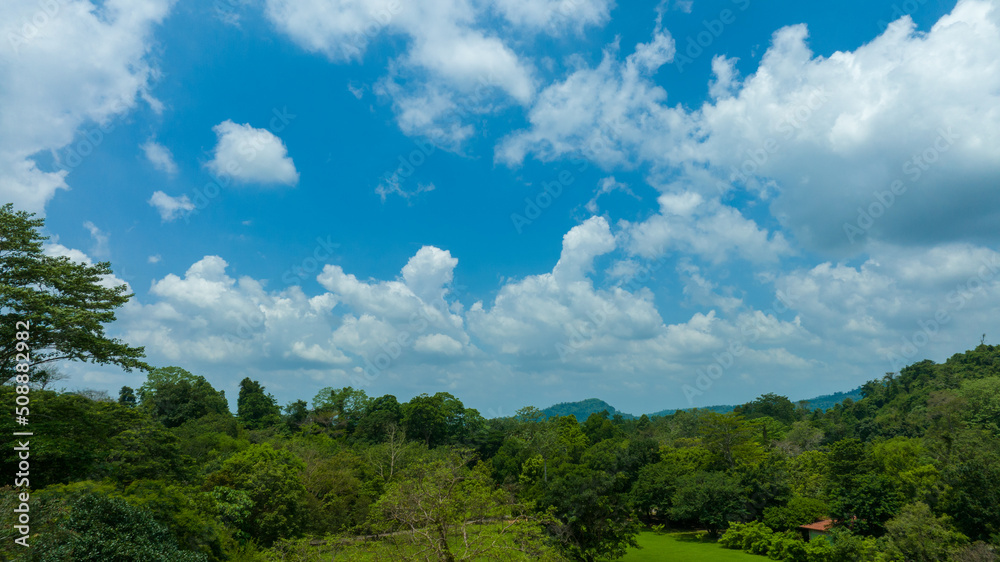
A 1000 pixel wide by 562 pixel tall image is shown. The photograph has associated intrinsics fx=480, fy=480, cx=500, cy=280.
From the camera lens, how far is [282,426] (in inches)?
2021

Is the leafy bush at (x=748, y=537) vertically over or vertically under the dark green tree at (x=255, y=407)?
under

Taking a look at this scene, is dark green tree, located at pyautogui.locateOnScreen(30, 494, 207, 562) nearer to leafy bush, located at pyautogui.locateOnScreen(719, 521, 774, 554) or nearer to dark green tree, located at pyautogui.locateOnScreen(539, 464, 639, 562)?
dark green tree, located at pyautogui.locateOnScreen(539, 464, 639, 562)

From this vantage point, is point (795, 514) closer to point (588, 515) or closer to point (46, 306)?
point (588, 515)

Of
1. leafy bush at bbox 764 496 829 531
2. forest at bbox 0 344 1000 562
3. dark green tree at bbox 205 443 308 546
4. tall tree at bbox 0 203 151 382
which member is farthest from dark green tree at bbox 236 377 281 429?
leafy bush at bbox 764 496 829 531

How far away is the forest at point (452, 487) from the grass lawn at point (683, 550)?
1.17 meters

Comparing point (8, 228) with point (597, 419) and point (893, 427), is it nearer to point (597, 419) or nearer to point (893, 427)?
point (597, 419)

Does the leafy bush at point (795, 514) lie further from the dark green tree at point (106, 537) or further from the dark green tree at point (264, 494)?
the dark green tree at point (106, 537)

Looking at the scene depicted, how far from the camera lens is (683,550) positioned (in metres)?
29.6

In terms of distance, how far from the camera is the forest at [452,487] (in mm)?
11320

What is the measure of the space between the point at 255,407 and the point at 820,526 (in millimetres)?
54839

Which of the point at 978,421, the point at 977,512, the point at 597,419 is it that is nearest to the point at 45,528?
the point at 977,512

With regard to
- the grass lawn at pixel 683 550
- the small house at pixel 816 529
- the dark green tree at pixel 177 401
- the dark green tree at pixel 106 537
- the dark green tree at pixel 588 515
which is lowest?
the grass lawn at pixel 683 550

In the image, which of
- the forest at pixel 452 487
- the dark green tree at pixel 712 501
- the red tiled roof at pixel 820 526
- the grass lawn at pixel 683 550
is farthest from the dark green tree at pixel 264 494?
the red tiled roof at pixel 820 526

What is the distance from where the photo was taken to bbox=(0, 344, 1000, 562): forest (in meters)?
11.3
